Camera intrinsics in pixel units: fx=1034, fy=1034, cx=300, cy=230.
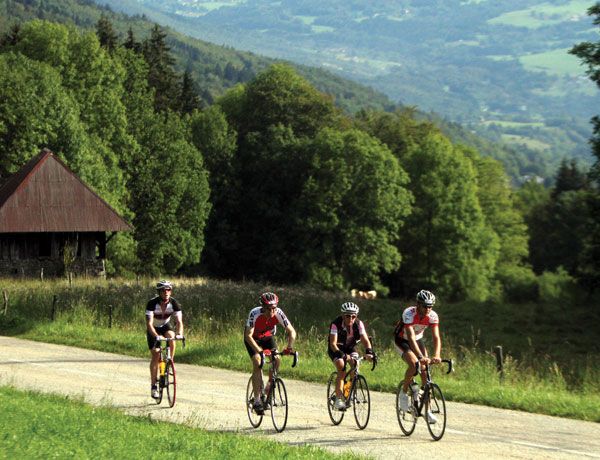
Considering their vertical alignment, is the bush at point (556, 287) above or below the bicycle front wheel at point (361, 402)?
below

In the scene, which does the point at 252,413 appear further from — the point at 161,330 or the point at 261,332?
the point at 161,330

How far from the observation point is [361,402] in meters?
17.5

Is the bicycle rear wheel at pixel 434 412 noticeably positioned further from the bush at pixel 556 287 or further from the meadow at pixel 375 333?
the bush at pixel 556 287

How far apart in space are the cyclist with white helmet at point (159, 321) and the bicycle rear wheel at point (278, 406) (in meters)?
3.05

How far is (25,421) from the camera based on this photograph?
48.4 feet

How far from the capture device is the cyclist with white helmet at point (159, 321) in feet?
64.8

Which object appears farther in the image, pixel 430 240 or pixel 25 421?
pixel 430 240

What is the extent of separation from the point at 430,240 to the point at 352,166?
11149mm

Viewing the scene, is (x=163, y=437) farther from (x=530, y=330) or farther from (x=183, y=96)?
(x=183, y=96)

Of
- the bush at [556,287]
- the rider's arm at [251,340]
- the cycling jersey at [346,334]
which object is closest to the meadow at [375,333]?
the bush at [556,287]

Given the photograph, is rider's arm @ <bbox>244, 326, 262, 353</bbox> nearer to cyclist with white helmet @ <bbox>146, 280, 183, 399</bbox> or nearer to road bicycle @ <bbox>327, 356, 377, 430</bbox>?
road bicycle @ <bbox>327, 356, 377, 430</bbox>

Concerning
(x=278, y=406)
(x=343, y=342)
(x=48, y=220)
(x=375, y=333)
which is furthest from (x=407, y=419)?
(x=48, y=220)

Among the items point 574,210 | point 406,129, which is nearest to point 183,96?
point 406,129

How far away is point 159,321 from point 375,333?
20737mm
